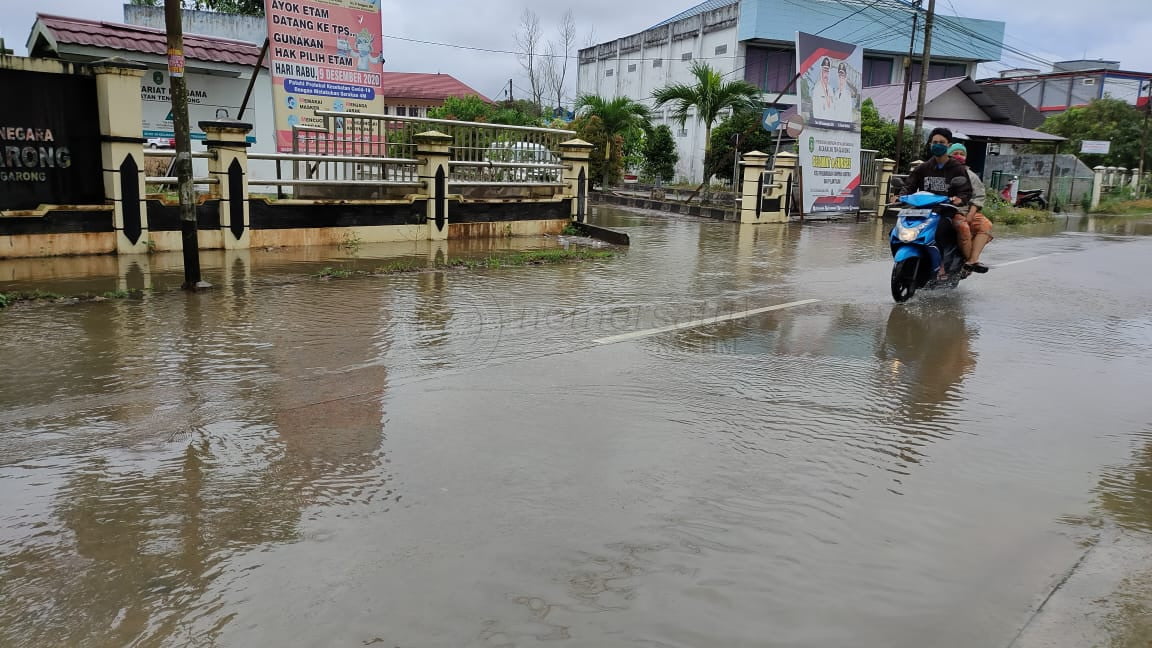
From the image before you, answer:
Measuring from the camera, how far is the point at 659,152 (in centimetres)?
3531

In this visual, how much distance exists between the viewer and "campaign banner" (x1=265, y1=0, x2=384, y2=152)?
13180 mm

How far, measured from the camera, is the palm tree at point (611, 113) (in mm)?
28844

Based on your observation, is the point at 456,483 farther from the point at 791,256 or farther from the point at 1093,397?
the point at 791,256

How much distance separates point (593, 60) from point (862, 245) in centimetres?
3968

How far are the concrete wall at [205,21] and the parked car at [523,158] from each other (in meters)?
16.1

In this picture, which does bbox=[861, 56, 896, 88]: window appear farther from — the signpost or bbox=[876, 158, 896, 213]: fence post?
the signpost

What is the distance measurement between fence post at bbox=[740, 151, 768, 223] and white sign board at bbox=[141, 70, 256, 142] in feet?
36.2

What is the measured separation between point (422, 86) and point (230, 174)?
3890 cm

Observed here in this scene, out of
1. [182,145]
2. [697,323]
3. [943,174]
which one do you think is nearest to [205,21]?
[182,145]

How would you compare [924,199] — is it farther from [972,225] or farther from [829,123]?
[829,123]

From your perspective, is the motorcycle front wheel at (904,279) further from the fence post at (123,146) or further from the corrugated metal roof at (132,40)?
the corrugated metal roof at (132,40)

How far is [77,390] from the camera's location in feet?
16.5

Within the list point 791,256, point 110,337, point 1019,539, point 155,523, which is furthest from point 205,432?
point 791,256

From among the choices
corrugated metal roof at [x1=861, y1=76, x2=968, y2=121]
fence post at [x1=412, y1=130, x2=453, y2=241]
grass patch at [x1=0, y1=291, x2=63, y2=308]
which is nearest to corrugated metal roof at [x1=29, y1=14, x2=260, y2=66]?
fence post at [x1=412, y1=130, x2=453, y2=241]
